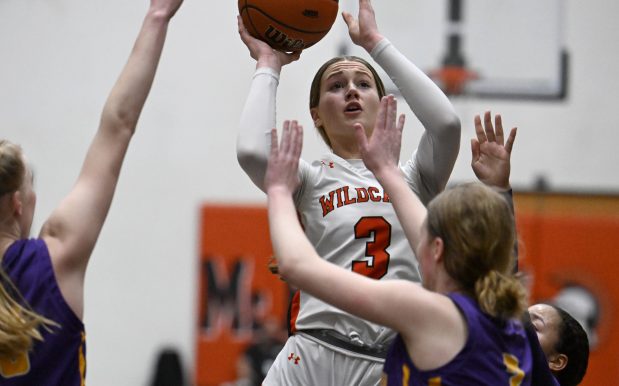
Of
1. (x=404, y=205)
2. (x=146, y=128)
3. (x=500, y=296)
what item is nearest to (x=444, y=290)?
(x=500, y=296)

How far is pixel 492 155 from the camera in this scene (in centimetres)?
278

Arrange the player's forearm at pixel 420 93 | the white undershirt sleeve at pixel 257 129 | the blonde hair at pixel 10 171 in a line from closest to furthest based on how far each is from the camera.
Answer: the blonde hair at pixel 10 171, the white undershirt sleeve at pixel 257 129, the player's forearm at pixel 420 93

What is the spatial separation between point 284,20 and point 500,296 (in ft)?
4.11

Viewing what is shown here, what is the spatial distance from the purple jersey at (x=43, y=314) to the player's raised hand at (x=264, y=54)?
1010 millimetres

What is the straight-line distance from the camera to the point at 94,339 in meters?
7.16

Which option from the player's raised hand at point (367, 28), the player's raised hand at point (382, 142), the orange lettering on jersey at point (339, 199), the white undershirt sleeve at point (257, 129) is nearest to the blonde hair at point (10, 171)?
the white undershirt sleeve at point (257, 129)

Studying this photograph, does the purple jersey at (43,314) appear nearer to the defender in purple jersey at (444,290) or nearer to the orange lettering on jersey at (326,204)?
the defender in purple jersey at (444,290)

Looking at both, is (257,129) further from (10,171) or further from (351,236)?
(10,171)

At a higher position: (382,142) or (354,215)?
(382,142)

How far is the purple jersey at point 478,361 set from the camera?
78.1 inches

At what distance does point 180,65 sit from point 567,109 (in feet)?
10.4

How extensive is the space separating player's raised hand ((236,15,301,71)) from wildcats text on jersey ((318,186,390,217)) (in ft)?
1.41

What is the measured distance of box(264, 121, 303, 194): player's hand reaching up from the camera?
Result: 218 cm

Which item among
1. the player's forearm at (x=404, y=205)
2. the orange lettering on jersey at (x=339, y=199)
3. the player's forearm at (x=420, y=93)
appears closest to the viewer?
the player's forearm at (x=404, y=205)
